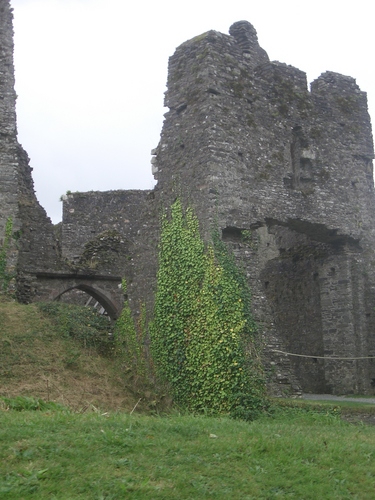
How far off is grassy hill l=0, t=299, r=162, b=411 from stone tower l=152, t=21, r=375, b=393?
114 inches

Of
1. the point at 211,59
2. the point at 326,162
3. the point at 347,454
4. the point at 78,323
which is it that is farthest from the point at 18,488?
the point at 326,162

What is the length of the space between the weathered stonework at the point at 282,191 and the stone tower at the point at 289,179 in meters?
0.02

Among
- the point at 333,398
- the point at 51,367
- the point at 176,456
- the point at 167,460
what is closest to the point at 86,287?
the point at 51,367

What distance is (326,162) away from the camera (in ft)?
51.6

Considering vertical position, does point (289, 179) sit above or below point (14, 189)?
below

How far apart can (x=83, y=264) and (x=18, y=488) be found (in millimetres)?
15631

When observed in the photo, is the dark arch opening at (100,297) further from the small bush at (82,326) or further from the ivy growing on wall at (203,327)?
the ivy growing on wall at (203,327)

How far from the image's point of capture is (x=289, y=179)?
15133 millimetres

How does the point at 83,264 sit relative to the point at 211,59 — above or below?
below

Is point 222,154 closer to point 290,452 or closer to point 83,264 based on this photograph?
point 290,452

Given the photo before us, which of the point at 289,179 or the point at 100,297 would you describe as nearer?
the point at 289,179

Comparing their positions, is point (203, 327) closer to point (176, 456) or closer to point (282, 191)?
point (282, 191)

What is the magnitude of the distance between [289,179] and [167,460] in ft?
28.9

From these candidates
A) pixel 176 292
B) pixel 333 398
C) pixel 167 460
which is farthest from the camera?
pixel 333 398
